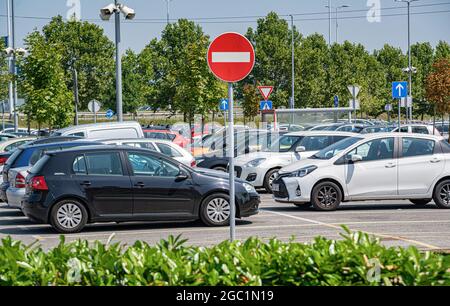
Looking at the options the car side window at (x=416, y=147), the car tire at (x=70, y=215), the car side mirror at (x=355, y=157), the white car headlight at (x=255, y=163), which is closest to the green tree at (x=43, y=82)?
the white car headlight at (x=255, y=163)

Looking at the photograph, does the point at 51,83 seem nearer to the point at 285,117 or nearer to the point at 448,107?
the point at 285,117

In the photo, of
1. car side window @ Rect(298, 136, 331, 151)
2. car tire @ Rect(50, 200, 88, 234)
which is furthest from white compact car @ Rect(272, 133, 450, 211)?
car tire @ Rect(50, 200, 88, 234)

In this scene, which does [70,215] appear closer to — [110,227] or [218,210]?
[110,227]

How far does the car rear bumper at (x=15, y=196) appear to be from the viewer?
15.9 metres

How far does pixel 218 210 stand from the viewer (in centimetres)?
1462

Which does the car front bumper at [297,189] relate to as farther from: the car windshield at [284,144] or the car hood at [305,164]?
the car windshield at [284,144]

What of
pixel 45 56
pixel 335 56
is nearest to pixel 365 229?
pixel 45 56

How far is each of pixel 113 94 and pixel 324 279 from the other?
66386 mm

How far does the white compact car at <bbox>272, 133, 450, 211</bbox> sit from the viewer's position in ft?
56.4

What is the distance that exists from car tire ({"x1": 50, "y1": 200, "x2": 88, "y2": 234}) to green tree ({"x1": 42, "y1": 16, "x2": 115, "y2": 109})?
53447 mm

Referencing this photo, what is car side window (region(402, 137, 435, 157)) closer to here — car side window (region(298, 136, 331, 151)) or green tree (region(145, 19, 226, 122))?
car side window (region(298, 136, 331, 151))

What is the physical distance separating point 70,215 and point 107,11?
48.2 feet

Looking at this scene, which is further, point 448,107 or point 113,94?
point 113,94
